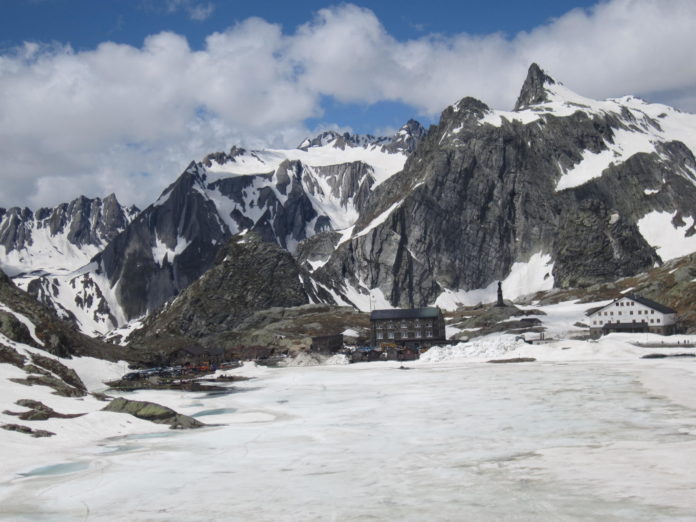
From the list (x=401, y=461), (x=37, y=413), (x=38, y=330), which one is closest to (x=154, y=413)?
(x=37, y=413)

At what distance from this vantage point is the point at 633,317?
12756 centimetres

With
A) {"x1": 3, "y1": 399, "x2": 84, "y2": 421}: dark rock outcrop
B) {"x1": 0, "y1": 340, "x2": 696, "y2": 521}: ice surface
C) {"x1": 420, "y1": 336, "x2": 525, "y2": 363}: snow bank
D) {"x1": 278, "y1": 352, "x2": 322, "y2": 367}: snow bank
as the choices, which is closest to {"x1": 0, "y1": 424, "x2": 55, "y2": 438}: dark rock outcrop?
{"x1": 0, "y1": 340, "x2": 696, "y2": 521}: ice surface

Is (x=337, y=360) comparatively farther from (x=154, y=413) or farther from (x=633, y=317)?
(x=154, y=413)

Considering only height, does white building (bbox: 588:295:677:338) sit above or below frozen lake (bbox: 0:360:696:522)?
above

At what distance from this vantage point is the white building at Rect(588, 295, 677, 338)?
4781 inches

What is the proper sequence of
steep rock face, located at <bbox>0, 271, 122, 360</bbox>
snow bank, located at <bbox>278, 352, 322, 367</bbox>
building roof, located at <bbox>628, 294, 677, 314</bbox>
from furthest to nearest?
building roof, located at <bbox>628, 294, 677, 314</bbox> < snow bank, located at <bbox>278, 352, 322, 367</bbox> < steep rock face, located at <bbox>0, 271, 122, 360</bbox>

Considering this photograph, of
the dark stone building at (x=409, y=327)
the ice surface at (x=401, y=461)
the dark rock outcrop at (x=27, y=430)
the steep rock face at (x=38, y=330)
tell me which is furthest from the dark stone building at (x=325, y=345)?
the dark rock outcrop at (x=27, y=430)

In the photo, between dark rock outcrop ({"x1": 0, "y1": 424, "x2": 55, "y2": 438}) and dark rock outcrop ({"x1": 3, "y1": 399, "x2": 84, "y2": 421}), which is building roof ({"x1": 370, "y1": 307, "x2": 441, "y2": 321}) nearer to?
dark rock outcrop ({"x1": 3, "y1": 399, "x2": 84, "y2": 421})

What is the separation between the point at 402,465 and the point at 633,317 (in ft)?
345

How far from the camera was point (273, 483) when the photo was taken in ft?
106

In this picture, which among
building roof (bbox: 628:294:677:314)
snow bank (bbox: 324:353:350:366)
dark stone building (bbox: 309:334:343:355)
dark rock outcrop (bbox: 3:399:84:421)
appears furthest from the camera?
dark stone building (bbox: 309:334:343:355)

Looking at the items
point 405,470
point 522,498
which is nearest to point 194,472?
point 405,470

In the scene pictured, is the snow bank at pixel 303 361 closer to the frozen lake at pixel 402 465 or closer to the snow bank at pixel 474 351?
the snow bank at pixel 474 351

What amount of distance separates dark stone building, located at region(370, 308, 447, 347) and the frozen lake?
79164 mm
